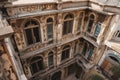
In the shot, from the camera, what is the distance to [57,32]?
32.4ft

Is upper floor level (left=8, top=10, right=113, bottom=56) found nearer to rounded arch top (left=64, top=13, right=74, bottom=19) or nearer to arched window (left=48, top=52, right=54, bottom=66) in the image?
rounded arch top (left=64, top=13, right=74, bottom=19)

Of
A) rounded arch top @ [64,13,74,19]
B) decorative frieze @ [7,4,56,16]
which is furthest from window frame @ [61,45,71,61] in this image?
decorative frieze @ [7,4,56,16]

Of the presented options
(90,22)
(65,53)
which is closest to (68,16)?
(90,22)

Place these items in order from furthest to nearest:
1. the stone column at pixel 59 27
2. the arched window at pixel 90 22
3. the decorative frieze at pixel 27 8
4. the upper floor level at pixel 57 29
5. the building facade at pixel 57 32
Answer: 1. the arched window at pixel 90 22
2. the stone column at pixel 59 27
3. the upper floor level at pixel 57 29
4. the building facade at pixel 57 32
5. the decorative frieze at pixel 27 8

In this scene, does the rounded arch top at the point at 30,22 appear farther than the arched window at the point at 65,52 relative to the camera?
No

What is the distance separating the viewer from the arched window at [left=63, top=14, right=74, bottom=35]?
32.4 feet

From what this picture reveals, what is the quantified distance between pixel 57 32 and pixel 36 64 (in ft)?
12.9

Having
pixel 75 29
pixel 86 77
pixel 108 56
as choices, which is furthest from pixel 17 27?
pixel 86 77

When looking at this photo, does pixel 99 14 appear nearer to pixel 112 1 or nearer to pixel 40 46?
pixel 112 1

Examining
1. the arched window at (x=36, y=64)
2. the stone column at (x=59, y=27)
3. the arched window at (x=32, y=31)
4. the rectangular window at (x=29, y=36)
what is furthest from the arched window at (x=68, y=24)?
the arched window at (x=36, y=64)

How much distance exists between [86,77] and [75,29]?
6.91m

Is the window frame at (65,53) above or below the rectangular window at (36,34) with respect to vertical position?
below

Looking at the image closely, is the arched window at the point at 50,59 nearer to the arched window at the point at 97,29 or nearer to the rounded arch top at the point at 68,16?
the rounded arch top at the point at 68,16

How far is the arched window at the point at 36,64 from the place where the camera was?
1027cm
